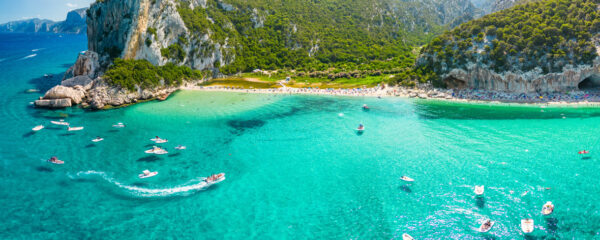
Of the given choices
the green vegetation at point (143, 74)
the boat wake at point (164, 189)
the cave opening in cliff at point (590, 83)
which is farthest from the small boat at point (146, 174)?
the cave opening in cliff at point (590, 83)

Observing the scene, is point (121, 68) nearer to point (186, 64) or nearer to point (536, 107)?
point (186, 64)

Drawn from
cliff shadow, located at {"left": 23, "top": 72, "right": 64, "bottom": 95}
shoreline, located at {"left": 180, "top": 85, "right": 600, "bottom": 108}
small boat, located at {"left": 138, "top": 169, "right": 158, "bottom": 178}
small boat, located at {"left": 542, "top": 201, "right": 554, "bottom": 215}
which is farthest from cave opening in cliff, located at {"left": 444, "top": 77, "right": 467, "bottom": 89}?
cliff shadow, located at {"left": 23, "top": 72, "right": 64, "bottom": 95}

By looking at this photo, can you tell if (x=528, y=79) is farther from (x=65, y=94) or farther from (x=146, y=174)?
(x=65, y=94)

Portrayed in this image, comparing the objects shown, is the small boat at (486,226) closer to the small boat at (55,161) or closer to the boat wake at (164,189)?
the boat wake at (164,189)

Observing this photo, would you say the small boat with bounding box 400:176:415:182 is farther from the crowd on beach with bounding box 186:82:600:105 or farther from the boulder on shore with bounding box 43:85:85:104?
the boulder on shore with bounding box 43:85:85:104

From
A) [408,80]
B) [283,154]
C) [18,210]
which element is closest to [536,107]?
[408,80]

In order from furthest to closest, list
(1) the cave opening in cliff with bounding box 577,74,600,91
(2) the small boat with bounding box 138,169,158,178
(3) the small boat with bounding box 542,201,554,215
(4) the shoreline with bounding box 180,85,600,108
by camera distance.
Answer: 1. (1) the cave opening in cliff with bounding box 577,74,600,91
2. (4) the shoreline with bounding box 180,85,600,108
3. (2) the small boat with bounding box 138,169,158,178
4. (3) the small boat with bounding box 542,201,554,215
